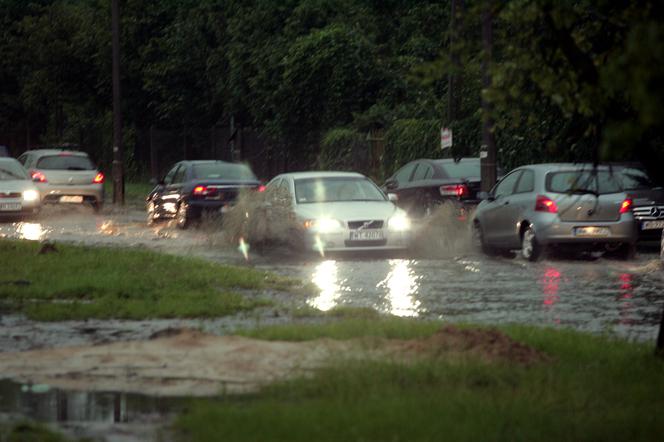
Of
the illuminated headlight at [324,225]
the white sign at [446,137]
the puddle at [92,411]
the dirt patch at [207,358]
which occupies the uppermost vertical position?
the white sign at [446,137]

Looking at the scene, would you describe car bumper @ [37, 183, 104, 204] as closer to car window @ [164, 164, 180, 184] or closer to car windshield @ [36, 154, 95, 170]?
car windshield @ [36, 154, 95, 170]

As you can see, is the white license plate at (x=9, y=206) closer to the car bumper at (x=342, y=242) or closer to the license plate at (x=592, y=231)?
the car bumper at (x=342, y=242)

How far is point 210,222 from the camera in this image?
28078 mm

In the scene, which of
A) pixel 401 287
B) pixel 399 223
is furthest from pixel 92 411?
pixel 399 223

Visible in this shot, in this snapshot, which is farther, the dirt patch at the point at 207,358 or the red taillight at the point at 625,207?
the red taillight at the point at 625,207

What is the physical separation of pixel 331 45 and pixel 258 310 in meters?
29.3

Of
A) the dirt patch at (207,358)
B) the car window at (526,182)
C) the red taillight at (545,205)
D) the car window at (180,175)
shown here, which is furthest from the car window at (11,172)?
the dirt patch at (207,358)

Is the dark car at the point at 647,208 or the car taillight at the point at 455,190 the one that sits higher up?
the car taillight at the point at 455,190

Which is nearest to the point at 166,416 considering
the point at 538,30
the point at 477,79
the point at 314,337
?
the point at 314,337

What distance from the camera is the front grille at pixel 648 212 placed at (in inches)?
879

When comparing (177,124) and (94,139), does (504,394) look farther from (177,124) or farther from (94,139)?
(94,139)

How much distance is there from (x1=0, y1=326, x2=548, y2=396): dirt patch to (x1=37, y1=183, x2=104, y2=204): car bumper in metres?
23.8

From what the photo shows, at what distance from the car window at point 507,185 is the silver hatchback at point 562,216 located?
18 cm

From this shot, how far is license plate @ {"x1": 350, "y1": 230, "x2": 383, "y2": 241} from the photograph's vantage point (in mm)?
20875
